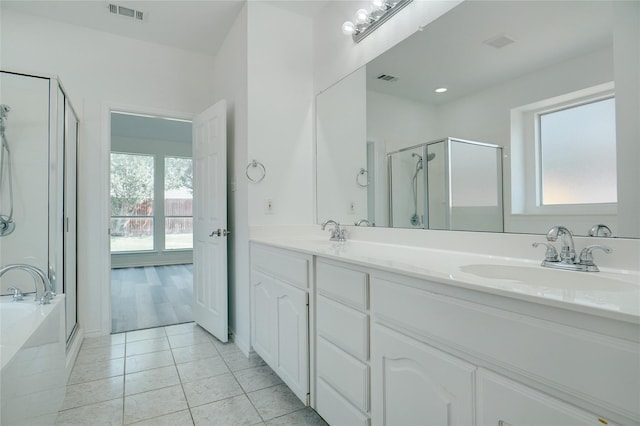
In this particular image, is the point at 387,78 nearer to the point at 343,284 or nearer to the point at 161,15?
the point at 343,284

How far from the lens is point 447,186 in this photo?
165 centimetres

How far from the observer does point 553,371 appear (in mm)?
676

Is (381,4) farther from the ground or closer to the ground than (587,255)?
farther from the ground

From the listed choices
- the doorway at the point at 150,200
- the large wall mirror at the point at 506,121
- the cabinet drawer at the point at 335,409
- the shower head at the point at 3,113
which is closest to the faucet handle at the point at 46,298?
the shower head at the point at 3,113

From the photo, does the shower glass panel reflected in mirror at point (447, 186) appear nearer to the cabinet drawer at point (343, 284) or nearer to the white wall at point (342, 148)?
the white wall at point (342, 148)

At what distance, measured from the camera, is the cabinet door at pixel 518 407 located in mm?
660

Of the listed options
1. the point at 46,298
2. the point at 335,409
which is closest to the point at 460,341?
the point at 335,409

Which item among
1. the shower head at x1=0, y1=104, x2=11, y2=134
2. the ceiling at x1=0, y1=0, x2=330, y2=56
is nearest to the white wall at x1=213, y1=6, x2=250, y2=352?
the ceiling at x1=0, y1=0, x2=330, y2=56

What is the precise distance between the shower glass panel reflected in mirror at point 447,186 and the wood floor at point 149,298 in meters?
2.51

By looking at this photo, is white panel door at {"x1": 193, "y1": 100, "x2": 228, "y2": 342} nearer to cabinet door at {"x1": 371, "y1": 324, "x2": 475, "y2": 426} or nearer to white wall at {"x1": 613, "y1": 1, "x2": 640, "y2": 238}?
cabinet door at {"x1": 371, "y1": 324, "x2": 475, "y2": 426}

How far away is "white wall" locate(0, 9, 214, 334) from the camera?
2625 mm

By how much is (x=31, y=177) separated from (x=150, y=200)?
14.4 ft

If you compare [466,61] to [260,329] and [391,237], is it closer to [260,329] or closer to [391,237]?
[391,237]

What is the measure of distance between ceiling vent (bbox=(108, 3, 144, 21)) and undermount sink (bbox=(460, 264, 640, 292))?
2.98 meters
